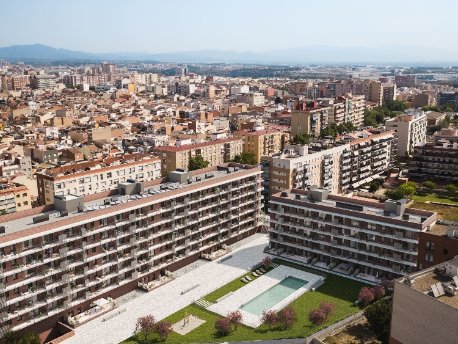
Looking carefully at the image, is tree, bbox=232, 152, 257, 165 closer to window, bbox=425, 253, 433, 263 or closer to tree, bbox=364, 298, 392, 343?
window, bbox=425, 253, 433, 263

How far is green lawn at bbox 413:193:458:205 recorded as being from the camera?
336 ft

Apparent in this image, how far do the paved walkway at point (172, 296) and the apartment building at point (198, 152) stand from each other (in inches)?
1304

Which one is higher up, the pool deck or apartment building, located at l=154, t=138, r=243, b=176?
apartment building, located at l=154, t=138, r=243, b=176

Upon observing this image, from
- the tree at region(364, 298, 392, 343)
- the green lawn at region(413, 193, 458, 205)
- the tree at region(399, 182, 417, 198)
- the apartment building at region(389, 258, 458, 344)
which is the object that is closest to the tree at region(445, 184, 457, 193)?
the green lawn at region(413, 193, 458, 205)

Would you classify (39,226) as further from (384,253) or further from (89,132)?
(89,132)

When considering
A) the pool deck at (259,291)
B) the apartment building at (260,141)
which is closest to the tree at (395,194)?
the apartment building at (260,141)

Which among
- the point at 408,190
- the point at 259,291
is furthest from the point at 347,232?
the point at 408,190

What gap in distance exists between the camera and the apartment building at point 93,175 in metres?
86.0

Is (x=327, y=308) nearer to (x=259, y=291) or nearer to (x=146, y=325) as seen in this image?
(x=259, y=291)

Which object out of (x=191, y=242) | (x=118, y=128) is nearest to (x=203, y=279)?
(x=191, y=242)

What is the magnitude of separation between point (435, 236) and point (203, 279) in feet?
93.5

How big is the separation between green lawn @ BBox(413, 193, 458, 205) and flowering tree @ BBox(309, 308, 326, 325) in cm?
6066

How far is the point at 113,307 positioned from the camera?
5591 cm

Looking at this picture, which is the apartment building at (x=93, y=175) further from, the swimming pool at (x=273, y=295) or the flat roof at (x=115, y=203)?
the swimming pool at (x=273, y=295)
